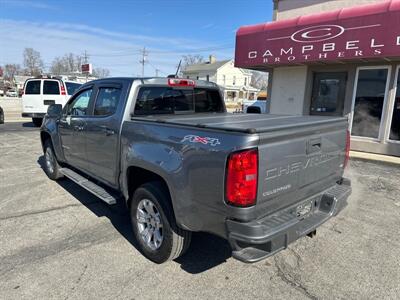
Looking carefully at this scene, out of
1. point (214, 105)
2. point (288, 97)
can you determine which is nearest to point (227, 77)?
point (288, 97)

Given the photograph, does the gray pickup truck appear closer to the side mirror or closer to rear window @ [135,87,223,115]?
rear window @ [135,87,223,115]

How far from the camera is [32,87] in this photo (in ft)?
44.7

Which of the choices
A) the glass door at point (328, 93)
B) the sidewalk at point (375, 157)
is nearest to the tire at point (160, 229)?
the sidewalk at point (375, 157)

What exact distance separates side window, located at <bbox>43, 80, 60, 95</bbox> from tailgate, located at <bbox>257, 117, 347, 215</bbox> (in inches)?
525

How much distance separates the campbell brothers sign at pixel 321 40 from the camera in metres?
7.55

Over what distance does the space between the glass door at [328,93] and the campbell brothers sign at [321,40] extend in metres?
1.21

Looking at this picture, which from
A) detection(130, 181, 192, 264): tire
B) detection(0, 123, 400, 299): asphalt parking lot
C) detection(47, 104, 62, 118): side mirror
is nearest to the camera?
detection(0, 123, 400, 299): asphalt parking lot

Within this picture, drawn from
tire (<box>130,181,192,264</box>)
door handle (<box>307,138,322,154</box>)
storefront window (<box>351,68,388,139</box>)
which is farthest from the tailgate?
storefront window (<box>351,68,388,139</box>)

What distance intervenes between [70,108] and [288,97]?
25.9 feet

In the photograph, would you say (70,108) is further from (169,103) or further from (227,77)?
(227,77)

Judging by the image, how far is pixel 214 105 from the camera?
4793 millimetres

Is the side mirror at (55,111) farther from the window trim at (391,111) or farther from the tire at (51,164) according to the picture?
the window trim at (391,111)

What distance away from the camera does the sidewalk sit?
26.1 ft

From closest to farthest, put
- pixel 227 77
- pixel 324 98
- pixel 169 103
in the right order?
1. pixel 169 103
2. pixel 324 98
3. pixel 227 77
